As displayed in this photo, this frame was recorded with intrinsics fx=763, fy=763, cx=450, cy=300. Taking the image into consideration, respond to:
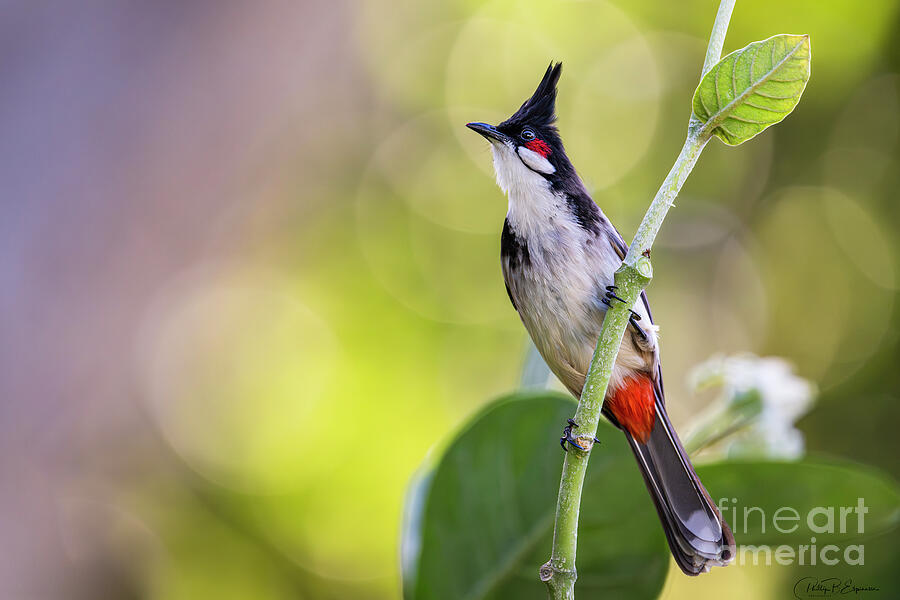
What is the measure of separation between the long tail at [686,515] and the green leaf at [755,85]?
440 millimetres

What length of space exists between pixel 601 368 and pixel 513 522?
1.37 feet

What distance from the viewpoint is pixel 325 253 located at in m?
3.50

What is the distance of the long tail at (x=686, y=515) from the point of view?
34.6 inches

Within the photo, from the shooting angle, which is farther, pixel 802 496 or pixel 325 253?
pixel 325 253

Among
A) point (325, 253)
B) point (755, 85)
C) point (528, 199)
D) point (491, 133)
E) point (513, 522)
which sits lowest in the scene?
point (513, 522)

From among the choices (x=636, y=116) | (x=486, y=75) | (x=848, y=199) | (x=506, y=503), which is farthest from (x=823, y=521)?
(x=486, y=75)

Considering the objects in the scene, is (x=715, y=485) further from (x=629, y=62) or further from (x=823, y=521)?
(x=629, y=62)

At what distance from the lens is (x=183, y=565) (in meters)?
2.82

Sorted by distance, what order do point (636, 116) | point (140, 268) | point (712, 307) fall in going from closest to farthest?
point (140, 268), point (712, 307), point (636, 116)

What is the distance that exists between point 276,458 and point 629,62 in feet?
7.76

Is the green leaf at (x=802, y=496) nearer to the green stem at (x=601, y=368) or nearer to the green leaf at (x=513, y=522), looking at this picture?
the green leaf at (x=513, y=522)

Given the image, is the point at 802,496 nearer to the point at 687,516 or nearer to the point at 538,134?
the point at 687,516

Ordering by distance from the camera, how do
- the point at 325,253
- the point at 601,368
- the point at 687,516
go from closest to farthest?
the point at 601,368
the point at 687,516
the point at 325,253
